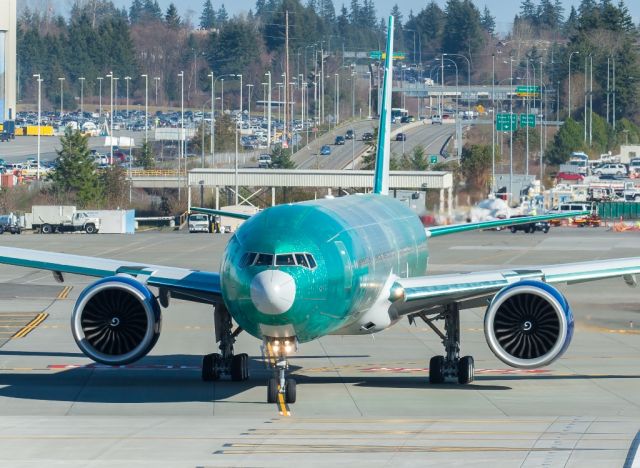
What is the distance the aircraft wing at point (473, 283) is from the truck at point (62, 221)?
8456 centimetres

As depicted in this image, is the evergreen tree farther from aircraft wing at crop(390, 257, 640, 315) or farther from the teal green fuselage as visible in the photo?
the teal green fuselage

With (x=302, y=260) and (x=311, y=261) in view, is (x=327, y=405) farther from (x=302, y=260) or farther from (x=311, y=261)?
(x=302, y=260)

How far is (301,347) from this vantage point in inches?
1576

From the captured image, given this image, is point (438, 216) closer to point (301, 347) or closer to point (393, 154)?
point (301, 347)

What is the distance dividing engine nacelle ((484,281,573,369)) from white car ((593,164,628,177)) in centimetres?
13918

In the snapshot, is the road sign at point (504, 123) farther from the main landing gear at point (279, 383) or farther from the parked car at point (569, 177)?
the main landing gear at point (279, 383)

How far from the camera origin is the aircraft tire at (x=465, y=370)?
3166 cm

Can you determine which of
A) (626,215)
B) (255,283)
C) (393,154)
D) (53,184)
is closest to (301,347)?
(255,283)

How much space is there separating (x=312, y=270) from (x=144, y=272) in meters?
6.61

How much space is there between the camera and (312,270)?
2608 centimetres

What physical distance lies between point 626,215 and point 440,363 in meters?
97.1

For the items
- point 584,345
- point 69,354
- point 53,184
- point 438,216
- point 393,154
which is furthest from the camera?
point 393,154

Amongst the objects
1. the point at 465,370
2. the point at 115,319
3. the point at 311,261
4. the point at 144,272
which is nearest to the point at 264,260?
the point at 311,261

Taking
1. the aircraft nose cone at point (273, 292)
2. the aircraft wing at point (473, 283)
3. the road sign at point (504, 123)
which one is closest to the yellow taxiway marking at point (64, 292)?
the aircraft wing at point (473, 283)
